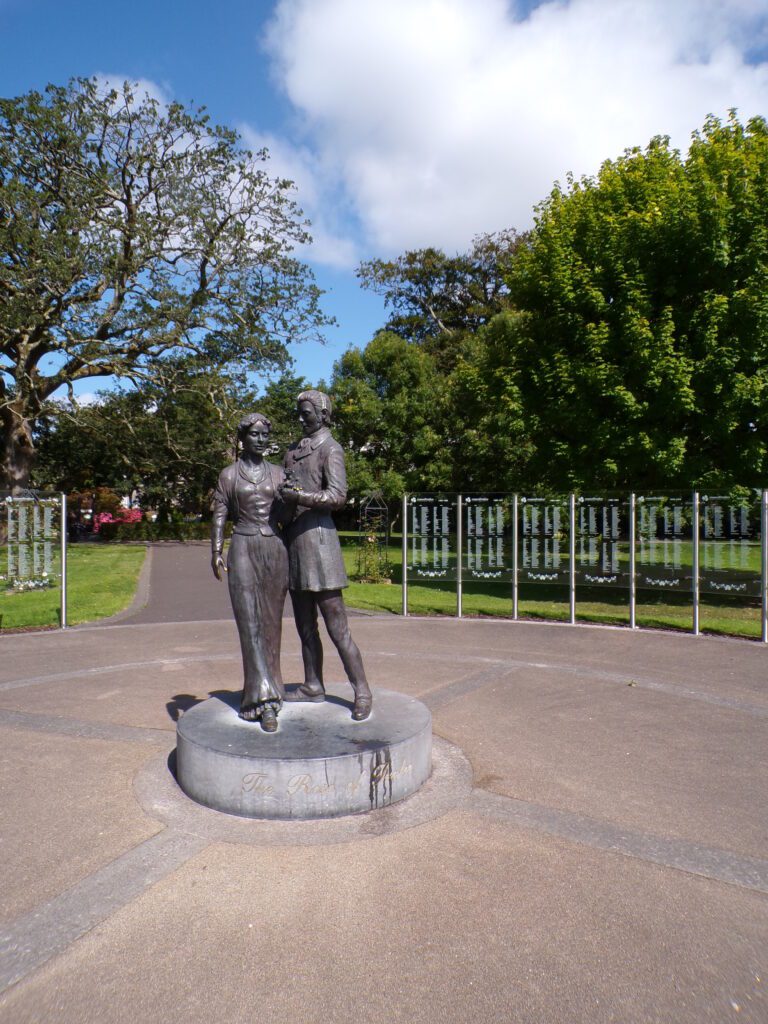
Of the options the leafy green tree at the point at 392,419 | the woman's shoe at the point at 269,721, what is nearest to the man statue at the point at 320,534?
the woman's shoe at the point at 269,721

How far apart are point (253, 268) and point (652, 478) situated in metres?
16.3

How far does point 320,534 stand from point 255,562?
0.50 meters

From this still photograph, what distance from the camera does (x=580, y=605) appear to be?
15.3m

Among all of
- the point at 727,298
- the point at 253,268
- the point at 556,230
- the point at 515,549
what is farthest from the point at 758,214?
the point at 253,268

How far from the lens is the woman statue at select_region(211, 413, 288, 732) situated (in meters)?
4.84

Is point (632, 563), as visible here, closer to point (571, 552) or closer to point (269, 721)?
point (571, 552)

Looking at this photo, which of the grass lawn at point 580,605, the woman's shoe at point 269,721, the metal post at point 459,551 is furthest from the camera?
the metal post at point 459,551

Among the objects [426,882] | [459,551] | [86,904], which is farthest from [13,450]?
[426,882]

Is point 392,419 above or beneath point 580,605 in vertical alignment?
above

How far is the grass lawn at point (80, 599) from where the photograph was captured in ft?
41.1

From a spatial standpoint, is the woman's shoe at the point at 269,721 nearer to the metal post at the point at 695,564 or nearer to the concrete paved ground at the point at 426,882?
the concrete paved ground at the point at 426,882

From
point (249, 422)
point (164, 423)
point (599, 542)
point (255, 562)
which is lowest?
point (599, 542)

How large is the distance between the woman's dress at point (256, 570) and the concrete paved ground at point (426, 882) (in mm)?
954

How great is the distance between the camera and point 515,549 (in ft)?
40.9
